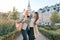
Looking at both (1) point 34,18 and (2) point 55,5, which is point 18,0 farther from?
(2) point 55,5

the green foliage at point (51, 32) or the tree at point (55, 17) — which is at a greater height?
the tree at point (55, 17)

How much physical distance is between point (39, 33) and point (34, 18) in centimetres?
21

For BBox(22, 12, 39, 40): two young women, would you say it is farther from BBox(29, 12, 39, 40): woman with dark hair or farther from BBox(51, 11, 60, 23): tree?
BBox(51, 11, 60, 23): tree

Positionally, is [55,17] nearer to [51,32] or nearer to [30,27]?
[51,32]

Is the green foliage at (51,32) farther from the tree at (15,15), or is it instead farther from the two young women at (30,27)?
the tree at (15,15)

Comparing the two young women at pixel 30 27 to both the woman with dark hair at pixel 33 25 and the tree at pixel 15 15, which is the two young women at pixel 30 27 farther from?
the tree at pixel 15 15

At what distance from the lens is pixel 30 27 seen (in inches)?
92.2

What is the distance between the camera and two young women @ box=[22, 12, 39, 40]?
2.33 meters

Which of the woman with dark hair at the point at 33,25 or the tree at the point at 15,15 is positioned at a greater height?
the tree at the point at 15,15

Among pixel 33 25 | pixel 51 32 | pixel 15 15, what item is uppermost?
pixel 15 15

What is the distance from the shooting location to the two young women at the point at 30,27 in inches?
91.6

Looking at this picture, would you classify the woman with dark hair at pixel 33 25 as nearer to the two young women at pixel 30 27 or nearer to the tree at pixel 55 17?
the two young women at pixel 30 27

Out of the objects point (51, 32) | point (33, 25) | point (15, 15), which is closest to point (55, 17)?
point (51, 32)

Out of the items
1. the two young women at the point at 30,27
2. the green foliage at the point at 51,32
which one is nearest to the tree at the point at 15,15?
the two young women at the point at 30,27
